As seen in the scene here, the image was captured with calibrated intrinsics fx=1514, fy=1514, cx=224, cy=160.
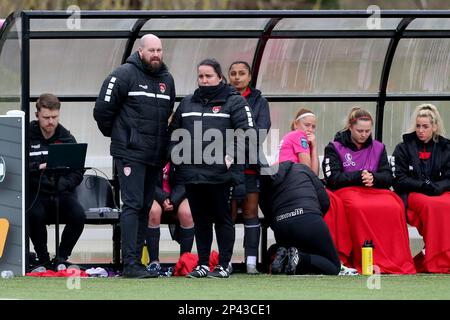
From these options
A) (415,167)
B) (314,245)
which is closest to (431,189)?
(415,167)

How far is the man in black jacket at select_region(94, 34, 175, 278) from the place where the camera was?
12.8 meters

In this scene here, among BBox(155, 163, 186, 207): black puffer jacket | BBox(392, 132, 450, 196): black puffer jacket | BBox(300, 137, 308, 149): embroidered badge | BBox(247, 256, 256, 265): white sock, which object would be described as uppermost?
BBox(300, 137, 308, 149): embroidered badge

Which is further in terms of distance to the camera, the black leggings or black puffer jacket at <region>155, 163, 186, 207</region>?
black puffer jacket at <region>155, 163, 186, 207</region>

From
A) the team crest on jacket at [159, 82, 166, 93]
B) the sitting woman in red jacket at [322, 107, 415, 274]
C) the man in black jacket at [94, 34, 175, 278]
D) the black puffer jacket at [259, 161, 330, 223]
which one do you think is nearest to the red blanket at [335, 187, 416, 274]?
the sitting woman in red jacket at [322, 107, 415, 274]

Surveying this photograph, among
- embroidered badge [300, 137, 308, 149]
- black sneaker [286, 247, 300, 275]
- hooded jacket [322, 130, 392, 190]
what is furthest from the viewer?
embroidered badge [300, 137, 308, 149]

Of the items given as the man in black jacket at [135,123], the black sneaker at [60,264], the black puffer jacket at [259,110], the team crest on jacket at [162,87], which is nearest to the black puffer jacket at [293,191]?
the black puffer jacket at [259,110]

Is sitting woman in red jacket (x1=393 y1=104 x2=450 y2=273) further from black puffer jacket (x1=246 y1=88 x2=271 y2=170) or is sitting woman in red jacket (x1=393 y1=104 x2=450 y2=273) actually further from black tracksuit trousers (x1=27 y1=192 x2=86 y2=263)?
black tracksuit trousers (x1=27 y1=192 x2=86 y2=263)

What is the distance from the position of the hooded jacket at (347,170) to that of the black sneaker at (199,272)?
1705mm

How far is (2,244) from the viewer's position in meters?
13.0

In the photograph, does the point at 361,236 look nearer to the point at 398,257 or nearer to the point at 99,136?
the point at 398,257

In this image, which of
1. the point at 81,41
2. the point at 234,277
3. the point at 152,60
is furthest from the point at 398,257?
the point at 81,41

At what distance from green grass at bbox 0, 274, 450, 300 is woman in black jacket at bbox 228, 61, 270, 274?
1.44 feet

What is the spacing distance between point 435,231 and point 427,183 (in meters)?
0.48
